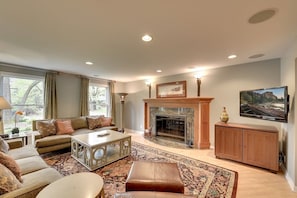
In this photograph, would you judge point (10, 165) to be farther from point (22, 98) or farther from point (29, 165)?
point (22, 98)

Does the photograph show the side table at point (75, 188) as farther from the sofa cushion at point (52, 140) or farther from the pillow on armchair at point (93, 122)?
the pillow on armchair at point (93, 122)

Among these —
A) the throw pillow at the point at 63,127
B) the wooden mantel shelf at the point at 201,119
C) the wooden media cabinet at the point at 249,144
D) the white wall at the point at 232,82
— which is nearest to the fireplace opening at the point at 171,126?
the wooden mantel shelf at the point at 201,119

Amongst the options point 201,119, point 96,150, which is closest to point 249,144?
point 201,119

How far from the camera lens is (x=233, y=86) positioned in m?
3.61

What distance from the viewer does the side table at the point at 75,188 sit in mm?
1237

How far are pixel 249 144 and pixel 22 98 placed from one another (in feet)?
19.3

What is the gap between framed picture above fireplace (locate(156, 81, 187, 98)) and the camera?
4543mm

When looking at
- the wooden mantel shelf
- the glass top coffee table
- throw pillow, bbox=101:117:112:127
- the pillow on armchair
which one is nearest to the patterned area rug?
the glass top coffee table

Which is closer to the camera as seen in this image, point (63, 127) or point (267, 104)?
Result: point (267, 104)

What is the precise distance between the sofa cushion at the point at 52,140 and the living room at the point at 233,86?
136 cm

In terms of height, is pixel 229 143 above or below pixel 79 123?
below

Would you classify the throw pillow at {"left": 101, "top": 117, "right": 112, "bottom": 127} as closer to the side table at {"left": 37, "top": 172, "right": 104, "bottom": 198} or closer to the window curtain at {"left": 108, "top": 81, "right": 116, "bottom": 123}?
the window curtain at {"left": 108, "top": 81, "right": 116, "bottom": 123}

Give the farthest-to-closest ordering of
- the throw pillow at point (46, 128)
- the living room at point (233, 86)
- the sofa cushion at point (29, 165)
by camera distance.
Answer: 1. the throw pillow at point (46, 128)
2. the living room at point (233, 86)
3. the sofa cushion at point (29, 165)

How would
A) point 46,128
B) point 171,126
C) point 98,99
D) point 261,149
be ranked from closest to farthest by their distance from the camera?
point 261,149, point 46,128, point 171,126, point 98,99
